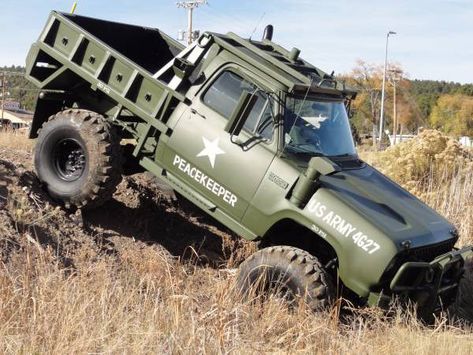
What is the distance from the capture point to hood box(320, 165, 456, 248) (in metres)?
6.44

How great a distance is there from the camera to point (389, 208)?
6.83 meters

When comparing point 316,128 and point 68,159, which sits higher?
point 316,128

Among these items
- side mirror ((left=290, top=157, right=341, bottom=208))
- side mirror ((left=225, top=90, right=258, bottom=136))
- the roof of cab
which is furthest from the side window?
side mirror ((left=290, top=157, right=341, bottom=208))

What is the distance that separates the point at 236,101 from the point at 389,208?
6.39 ft

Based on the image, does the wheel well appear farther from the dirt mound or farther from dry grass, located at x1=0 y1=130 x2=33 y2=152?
dry grass, located at x1=0 y1=130 x2=33 y2=152

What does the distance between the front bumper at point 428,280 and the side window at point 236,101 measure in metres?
1.93

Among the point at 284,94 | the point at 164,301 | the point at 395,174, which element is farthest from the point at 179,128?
the point at 395,174

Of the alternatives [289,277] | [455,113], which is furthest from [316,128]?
[455,113]

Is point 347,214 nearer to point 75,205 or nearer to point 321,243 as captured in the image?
point 321,243

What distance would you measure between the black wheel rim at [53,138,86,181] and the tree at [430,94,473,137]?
55196 millimetres

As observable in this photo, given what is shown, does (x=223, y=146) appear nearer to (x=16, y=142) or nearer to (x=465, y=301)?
(x=465, y=301)

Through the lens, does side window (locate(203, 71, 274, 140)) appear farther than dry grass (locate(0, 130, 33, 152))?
No

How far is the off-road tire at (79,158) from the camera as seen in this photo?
764 cm

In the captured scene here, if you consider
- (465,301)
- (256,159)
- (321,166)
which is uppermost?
(321,166)
